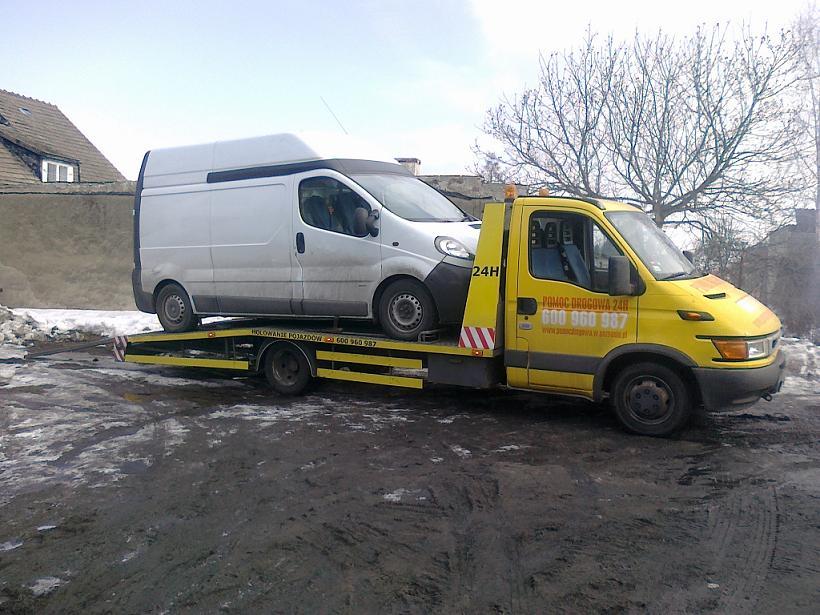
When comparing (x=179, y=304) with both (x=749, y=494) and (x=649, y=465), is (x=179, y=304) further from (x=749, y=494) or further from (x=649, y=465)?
(x=749, y=494)

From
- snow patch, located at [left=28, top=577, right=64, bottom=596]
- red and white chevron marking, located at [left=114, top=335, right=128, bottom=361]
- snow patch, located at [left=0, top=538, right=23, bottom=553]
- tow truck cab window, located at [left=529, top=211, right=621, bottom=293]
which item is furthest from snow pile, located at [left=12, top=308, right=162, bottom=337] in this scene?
snow patch, located at [left=28, top=577, right=64, bottom=596]

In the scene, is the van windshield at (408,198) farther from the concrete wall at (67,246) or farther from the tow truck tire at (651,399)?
the concrete wall at (67,246)

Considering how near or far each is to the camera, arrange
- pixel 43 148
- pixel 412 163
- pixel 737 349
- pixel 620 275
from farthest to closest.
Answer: pixel 43 148 → pixel 412 163 → pixel 620 275 → pixel 737 349

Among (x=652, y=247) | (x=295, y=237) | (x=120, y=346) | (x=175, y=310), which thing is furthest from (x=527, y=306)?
(x=120, y=346)

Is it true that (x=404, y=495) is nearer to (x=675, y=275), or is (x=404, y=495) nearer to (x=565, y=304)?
(x=565, y=304)

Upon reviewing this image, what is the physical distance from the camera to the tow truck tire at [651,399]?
627cm

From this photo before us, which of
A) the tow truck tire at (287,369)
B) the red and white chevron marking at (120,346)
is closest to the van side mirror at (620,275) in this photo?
the tow truck tire at (287,369)

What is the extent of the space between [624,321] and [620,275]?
45 cm

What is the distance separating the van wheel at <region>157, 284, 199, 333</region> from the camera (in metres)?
9.17

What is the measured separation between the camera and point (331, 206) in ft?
25.9

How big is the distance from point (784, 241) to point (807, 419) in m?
9.63

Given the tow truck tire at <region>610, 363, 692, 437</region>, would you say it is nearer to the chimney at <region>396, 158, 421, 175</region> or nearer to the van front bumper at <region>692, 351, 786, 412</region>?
the van front bumper at <region>692, 351, 786, 412</region>

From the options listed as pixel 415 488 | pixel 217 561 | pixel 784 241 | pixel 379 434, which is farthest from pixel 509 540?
pixel 784 241

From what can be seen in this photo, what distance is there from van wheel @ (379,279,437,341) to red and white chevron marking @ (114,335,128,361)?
4.30 metres
